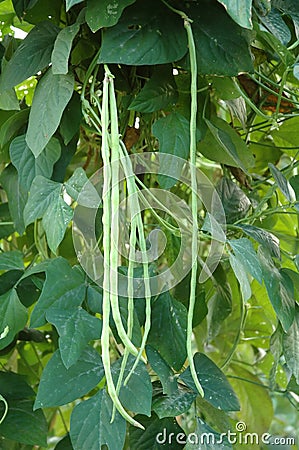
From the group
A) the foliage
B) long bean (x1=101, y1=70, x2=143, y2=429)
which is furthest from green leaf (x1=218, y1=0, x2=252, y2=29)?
long bean (x1=101, y1=70, x2=143, y2=429)

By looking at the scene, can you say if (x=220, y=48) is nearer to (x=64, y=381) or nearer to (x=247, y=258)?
(x=247, y=258)

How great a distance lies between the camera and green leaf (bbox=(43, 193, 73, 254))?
18.7 inches

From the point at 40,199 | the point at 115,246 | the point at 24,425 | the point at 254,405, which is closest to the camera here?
the point at 115,246

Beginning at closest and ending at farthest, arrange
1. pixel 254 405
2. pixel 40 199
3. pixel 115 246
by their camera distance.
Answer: pixel 115 246, pixel 40 199, pixel 254 405

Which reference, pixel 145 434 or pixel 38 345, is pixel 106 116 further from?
pixel 38 345

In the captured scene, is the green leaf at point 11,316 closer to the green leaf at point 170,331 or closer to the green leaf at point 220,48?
the green leaf at point 170,331

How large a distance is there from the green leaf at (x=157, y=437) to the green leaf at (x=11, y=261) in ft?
0.60

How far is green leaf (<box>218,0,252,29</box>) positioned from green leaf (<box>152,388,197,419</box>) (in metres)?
0.30

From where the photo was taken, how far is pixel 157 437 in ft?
1.84

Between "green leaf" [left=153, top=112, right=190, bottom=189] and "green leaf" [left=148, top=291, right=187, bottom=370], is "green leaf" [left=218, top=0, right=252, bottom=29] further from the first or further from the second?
"green leaf" [left=148, top=291, right=187, bottom=370]

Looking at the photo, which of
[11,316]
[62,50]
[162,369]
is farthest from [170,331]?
[62,50]

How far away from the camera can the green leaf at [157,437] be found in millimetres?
560

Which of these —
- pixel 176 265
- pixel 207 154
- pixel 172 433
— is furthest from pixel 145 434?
pixel 207 154

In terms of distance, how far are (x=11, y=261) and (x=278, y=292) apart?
25 centimetres
